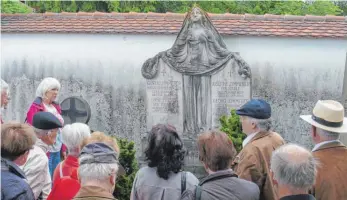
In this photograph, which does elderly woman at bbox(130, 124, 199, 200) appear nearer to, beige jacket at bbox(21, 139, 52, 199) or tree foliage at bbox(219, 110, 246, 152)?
beige jacket at bbox(21, 139, 52, 199)

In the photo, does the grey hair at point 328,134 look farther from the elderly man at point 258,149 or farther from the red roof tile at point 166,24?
the red roof tile at point 166,24

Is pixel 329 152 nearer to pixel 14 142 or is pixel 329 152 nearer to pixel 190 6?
pixel 14 142

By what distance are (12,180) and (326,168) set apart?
7.07ft

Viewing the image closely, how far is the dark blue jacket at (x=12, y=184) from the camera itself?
10.8ft

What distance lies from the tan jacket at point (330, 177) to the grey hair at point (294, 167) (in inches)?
22.9

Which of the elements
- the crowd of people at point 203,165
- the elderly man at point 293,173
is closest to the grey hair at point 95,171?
the crowd of people at point 203,165

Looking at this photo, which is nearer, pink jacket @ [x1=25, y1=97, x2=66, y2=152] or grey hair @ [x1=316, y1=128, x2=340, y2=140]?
grey hair @ [x1=316, y1=128, x2=340, y2=140]

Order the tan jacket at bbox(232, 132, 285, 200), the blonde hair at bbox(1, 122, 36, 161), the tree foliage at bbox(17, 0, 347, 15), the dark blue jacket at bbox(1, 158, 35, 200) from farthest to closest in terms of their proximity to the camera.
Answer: the tree foliage at bbox(17, 0, 347, 15)
the tan jacket at bbox(232, 132, 285, 200)
the blonde hair at bbox(1, 122, 36, 161)
the dark blue jacket at bbox(1, 158, 35, 200)

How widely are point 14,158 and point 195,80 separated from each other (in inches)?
219

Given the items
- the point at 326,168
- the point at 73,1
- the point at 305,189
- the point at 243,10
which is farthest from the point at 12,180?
the point at 243,10

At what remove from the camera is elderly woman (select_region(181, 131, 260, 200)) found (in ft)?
11.1

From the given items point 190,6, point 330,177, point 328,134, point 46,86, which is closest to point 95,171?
point 330,177

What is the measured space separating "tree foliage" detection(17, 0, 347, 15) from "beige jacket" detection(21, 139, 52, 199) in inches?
605

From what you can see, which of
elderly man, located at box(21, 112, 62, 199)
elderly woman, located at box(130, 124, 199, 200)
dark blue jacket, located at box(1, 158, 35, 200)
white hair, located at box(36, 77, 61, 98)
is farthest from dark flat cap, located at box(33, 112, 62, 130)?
white hair, located at box(36, 77, 61, 98)
